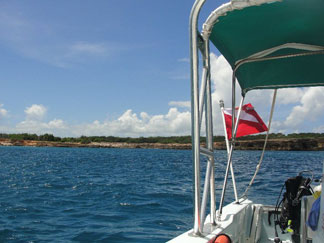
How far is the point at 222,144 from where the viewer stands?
104m

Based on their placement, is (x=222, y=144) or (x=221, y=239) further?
(x=222, y=144)

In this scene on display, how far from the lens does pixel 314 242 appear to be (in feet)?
9.64

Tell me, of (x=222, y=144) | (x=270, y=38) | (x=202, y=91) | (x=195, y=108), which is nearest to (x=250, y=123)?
(x=270, y=38)

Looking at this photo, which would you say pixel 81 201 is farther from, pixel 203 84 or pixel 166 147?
pixel 166 147

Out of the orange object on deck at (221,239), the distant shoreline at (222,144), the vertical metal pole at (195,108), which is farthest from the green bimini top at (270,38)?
the distant shoreline at (222,144)

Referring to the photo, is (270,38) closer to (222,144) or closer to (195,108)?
(195,108)

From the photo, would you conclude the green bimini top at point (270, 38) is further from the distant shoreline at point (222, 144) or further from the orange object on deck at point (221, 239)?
the distant shoreline at point (222, 144)

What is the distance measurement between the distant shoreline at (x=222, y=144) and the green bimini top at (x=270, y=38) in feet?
303

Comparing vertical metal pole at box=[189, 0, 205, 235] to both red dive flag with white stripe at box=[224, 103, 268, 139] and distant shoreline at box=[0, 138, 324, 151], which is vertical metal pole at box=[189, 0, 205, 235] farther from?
distant shoreline at box=[0, 138, 324, 151]

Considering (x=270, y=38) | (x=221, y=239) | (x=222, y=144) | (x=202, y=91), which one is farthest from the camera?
(x=222, y=144)

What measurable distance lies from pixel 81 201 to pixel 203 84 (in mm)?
10436

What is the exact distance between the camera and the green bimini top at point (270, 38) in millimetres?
2931

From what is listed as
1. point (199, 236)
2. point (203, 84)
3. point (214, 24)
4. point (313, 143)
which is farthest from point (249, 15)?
point (313, 143)

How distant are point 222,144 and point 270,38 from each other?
4019 inches
